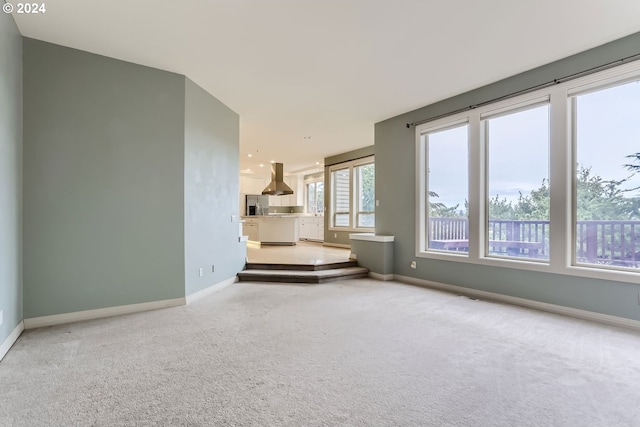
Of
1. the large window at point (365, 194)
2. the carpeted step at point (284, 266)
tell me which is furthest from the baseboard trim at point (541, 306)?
the large window at point (365, 194)

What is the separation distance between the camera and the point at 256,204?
479 inches

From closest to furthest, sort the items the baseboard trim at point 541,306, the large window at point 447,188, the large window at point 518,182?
the baseboard trim at point 541,306, the large window at point 518,182, the large window at point 447,188

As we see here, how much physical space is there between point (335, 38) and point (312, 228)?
333 inches

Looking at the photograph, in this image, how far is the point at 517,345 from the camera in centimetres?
271

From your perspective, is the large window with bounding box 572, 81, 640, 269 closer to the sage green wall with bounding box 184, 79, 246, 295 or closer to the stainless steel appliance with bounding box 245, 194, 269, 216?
the sage green wall with bounding box 184, 79, 246, 295

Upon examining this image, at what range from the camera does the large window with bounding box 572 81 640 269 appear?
10.6 ft

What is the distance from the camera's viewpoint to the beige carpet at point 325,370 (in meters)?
1.77

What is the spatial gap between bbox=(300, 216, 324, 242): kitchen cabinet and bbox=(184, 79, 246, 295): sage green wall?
5521 mm

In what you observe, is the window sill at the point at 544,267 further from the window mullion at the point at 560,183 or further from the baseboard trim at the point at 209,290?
the baseboard trim at the point at 209,290

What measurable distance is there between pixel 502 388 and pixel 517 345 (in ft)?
2.80

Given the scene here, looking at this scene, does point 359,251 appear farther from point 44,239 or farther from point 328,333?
point 44,239

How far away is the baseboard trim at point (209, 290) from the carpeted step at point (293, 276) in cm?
24

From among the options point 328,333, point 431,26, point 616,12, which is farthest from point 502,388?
point 616,12

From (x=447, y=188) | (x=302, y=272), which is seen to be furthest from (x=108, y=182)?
(x=447, y=188)
